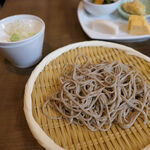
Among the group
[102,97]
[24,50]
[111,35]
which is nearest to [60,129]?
[102,97]

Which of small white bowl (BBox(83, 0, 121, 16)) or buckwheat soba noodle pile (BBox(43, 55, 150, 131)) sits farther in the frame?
small white bowl (BBox(83, 0, 121, 16))

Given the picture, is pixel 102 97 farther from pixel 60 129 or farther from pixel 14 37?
pixel 14 37

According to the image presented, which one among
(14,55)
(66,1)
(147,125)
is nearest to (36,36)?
(14,55)

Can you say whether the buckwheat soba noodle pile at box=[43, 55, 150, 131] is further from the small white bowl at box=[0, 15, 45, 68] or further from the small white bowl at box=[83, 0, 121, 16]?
the small white bowl at box=[83, 0, 121, 16]

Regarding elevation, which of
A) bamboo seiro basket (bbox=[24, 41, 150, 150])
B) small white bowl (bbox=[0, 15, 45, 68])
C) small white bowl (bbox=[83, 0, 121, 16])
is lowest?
bamboo seiro basket (bbox=[24, 41, 150, 150])

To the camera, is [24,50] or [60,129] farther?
[24,50]

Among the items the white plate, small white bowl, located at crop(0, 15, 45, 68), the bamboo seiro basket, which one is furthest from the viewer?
the white plate

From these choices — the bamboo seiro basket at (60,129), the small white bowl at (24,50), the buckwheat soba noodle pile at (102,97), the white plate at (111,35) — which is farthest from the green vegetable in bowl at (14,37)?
the white plate at (111,35)

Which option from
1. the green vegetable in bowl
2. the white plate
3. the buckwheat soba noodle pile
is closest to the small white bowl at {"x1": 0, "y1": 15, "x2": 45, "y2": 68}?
the green vegetable in bowl
